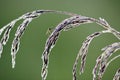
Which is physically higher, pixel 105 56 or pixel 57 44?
pixel 57 44

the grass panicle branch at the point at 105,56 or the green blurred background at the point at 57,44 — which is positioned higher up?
the green blurred background at the point at 57,44

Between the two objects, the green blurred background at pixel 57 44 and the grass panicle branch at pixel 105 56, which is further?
the green blurred background at pixel 57 44

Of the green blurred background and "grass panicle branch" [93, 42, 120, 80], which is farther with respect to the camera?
the green blurred background

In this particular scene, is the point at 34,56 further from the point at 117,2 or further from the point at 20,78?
the point at 117,2

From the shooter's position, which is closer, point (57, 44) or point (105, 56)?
point (105, 56)

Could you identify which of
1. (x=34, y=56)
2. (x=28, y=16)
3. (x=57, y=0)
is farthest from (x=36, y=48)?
(x=28, y=16)

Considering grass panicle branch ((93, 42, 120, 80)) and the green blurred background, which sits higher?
the green blurred background

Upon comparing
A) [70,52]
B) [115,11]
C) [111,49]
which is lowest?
[111,49]

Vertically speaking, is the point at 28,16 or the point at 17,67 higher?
the point at 17,67
